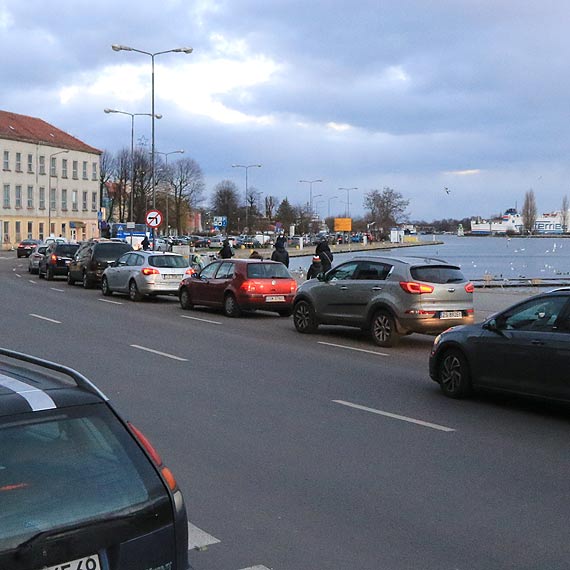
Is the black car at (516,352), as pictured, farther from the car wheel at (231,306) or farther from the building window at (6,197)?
the building window at (6,197)

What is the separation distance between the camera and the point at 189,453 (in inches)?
285

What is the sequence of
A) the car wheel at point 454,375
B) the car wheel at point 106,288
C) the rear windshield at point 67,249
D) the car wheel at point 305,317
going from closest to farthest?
the car wheel at point 454,375 → the car wheel at point 305,317 → the car wheel at point 106,288 → the rear windshield at point 67,249

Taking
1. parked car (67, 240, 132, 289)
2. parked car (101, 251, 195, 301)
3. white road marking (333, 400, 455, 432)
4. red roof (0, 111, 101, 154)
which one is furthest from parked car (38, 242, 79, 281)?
red roof (0, 111, 101, 154)

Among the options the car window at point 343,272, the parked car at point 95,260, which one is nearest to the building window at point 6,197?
the parked car at point 95,260

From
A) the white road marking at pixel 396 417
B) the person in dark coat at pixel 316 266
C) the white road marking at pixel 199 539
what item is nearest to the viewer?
the white road marking at pixel 199 539

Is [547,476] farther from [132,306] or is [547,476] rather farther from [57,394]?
[132,306]

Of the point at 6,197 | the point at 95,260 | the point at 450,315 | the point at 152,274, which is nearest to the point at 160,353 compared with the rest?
the point at 450,315

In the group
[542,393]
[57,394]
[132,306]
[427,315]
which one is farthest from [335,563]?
[132,306]

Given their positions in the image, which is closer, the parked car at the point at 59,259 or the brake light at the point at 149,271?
the brake light at the point at 149,271

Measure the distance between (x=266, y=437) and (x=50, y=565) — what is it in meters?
5.13

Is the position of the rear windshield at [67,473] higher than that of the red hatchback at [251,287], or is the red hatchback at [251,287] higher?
the rear windshield at [67,473]

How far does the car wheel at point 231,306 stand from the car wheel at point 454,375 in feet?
36.9

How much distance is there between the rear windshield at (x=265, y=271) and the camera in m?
21.0

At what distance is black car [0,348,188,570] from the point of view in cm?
289
